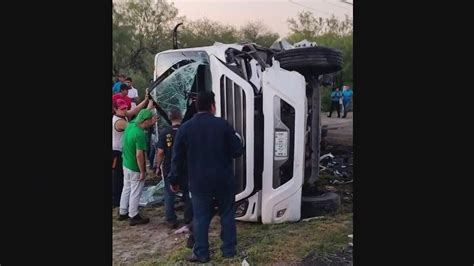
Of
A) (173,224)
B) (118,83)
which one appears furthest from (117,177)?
(118,83)

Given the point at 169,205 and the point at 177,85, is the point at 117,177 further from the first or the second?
the point at 177,85

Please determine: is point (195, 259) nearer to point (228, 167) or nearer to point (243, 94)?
point (228, 167)

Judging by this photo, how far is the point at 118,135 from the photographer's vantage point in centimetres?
327

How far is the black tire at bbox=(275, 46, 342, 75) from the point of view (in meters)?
3.02

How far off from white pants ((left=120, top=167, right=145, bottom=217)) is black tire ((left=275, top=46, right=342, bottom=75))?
1298 mm

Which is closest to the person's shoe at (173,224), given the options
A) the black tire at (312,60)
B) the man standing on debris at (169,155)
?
the man standing on debris at (169,155)

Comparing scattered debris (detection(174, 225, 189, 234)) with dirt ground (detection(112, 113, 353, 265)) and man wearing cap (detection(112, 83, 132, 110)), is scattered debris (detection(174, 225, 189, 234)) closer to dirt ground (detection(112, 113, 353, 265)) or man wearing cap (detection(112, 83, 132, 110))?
dirt ground (detection(112, 113, 353, 265))

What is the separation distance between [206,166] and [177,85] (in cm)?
76

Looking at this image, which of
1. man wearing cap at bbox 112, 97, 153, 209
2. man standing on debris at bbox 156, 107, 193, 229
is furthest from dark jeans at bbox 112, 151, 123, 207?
man standing on debris at bbox 156, 107, 193, 229

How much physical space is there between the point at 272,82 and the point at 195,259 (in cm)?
120

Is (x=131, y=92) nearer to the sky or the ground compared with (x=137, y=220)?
nearer to the sky

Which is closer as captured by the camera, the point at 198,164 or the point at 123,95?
the point at 198,164

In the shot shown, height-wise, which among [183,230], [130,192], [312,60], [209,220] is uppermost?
[312,60]

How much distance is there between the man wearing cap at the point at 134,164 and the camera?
10.9 feet
